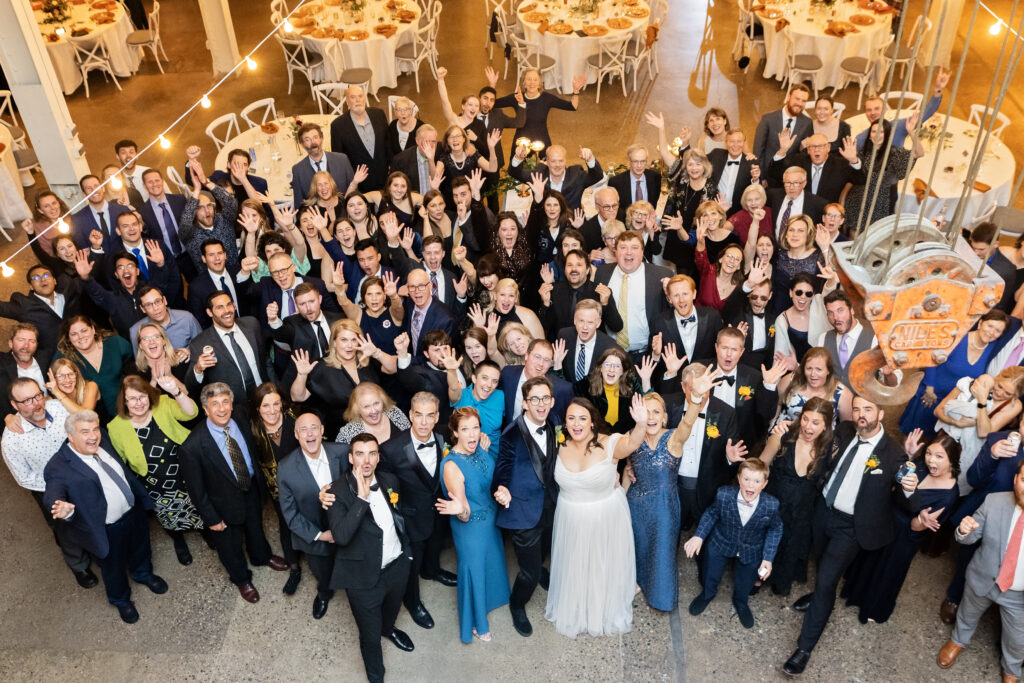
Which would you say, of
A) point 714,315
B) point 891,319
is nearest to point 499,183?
point 714,315

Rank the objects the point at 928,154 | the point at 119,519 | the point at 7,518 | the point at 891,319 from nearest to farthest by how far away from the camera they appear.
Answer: the point at 891,319
the point at 119,519
the point at 7,518
the point at 928,154

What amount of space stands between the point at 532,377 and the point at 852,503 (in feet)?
5.81

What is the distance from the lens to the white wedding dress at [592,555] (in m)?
4.66

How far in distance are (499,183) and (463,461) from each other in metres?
3.48

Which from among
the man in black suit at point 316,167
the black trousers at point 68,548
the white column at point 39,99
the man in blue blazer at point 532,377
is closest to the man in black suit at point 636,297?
the man in blue blazer at point 532,377

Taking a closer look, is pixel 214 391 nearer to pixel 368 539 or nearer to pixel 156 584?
pixel 368 539

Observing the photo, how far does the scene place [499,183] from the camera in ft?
24.7

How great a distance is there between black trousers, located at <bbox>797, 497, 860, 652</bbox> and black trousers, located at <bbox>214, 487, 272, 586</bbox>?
310 centimetres

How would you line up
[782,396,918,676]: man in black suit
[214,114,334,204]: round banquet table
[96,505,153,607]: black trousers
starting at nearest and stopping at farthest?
[782,396,918,676]: man in black suit
[96,505,153,607]: black trousers
[214,114,334,204]: round banquet table

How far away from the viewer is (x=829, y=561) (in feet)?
15.4

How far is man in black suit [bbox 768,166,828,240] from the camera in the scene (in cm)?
630

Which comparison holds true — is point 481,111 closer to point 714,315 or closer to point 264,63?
point 714,315

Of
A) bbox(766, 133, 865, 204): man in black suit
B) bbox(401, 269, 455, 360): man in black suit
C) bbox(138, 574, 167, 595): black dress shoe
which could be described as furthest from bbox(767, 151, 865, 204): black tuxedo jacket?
bbox(138, 574, 167, 595): black dress shoe

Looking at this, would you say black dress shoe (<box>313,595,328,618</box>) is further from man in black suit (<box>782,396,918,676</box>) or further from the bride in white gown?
man in black suit (<box>782,396,918,676</box>)
